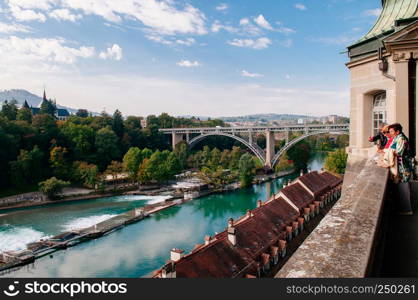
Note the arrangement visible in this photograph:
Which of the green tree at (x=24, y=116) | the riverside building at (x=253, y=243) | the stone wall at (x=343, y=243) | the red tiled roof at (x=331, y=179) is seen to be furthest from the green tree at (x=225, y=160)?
the stone wall at (x=343, y=243)

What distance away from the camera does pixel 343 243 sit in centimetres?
195

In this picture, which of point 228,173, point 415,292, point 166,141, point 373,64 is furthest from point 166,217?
point 166,141

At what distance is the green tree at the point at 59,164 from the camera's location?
3175cm

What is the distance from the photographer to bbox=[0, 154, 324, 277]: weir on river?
14508mm

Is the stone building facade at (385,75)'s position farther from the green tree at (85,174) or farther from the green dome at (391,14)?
the green tree at (85,174)

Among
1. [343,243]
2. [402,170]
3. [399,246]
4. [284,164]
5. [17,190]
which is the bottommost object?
[17,190]

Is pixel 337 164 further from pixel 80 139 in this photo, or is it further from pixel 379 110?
pixel 80 139

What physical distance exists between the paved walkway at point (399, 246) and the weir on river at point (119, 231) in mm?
11971

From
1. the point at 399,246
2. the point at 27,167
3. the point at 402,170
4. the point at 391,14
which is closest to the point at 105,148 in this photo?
the point at 27,167

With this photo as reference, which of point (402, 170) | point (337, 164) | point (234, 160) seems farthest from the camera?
point (234, 160)

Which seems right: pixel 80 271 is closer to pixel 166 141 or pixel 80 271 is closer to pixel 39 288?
pixel 39 288

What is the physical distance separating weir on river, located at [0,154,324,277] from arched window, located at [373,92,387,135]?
10.6 m

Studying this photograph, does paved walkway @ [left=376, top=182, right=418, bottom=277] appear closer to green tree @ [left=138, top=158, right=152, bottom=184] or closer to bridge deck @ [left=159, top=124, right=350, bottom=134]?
green tree @ [left=138, top=158, right=152, bottom=184]

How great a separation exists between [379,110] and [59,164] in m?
30.7
